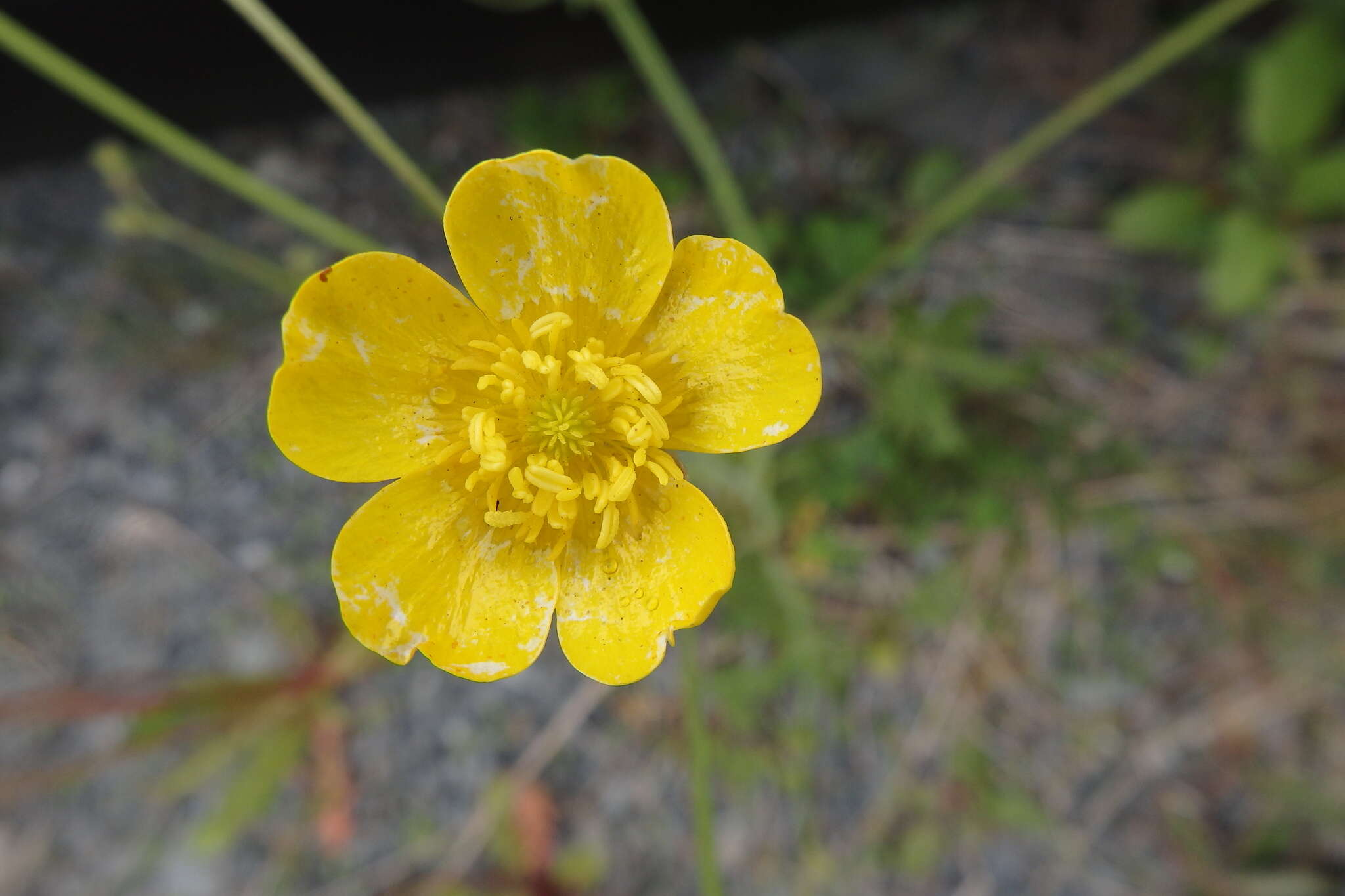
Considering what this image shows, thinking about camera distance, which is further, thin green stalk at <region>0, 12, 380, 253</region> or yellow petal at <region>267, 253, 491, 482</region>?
thin green stalk at <region>0, 12, 380, 253</region>

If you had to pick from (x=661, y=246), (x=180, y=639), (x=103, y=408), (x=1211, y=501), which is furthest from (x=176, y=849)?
(x=1211, y=501)

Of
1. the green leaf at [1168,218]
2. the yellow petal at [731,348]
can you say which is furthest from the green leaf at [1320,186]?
the yellow petal at [731,348]

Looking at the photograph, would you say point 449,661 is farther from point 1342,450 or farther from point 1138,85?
point 1342,450

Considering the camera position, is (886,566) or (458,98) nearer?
(458,98)

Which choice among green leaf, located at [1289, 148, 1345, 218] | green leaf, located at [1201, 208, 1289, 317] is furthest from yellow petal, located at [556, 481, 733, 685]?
green leaf, located at [1289, 148, 1345, 218]

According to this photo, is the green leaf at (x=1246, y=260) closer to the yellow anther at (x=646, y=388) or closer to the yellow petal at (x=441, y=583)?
the yellow anther at (x=646, y=388)

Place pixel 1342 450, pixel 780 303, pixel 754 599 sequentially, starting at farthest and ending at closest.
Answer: pixel 1342 450 → pixel 754 599 → pixel 780 303

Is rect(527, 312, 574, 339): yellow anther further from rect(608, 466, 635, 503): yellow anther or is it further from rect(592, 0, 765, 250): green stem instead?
rect(592, 0, 765, 250): green stem
